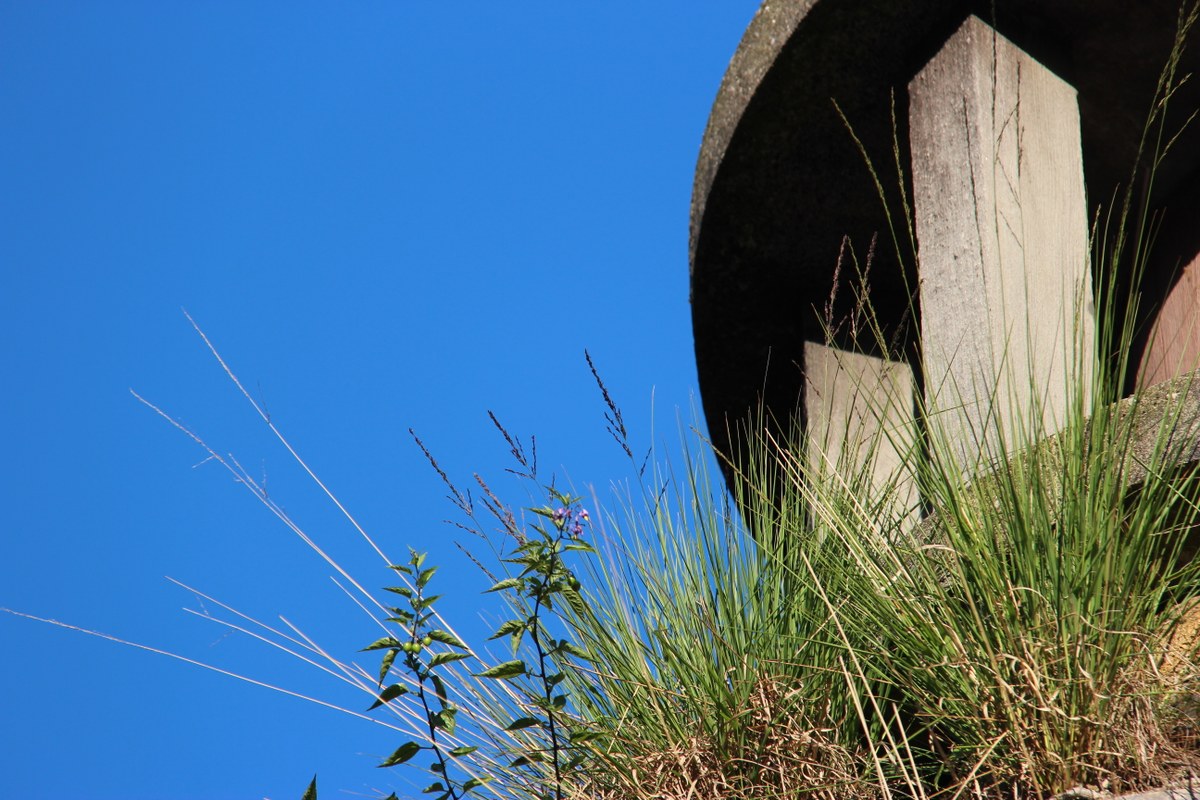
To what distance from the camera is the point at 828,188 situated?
3418 millimetres

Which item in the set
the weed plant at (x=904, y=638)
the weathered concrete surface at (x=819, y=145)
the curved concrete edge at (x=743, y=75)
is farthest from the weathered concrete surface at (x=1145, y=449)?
the curved concrete edge at (x=743, y=75)

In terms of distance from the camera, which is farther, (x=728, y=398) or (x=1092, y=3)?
(x=728, y=398)

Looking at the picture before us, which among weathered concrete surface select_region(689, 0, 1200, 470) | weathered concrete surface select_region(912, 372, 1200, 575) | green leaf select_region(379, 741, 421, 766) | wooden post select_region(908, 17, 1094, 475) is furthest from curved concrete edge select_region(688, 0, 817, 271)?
green leaf select_region(379, 741, 421, 766)

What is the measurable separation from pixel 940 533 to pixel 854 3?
141 centimetres

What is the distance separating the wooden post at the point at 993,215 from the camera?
248cm

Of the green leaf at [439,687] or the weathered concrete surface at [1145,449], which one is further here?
the green leaf at [439,687]

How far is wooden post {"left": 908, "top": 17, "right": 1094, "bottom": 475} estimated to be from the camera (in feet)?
8.13

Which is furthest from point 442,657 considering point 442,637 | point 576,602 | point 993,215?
point 993,215

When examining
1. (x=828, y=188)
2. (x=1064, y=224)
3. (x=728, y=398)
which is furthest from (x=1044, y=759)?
(x=728, y=398)

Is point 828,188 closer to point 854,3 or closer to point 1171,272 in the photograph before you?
point 854,3

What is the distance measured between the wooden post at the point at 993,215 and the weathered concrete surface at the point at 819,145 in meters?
0.11

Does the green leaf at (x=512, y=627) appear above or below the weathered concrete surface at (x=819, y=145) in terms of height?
below

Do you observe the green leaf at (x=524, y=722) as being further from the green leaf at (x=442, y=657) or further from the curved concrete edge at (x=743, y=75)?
the curved concrete edge at (x=743, y=75)

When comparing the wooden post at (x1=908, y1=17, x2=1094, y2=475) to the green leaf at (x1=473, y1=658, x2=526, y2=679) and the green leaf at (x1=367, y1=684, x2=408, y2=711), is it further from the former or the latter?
the green leaf at (x1=367, y1=684, x2=408, y2=711)
